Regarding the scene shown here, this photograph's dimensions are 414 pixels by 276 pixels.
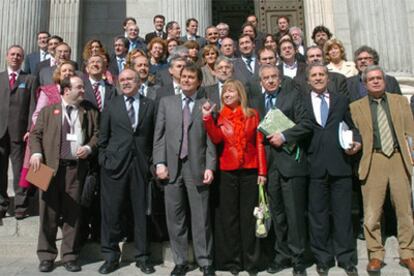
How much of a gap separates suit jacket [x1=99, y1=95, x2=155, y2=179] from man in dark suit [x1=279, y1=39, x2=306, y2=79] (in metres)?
2.17

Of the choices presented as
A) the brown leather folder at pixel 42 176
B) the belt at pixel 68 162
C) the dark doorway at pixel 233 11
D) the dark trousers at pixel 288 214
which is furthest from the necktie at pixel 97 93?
the dark doorway at pixel 233 11

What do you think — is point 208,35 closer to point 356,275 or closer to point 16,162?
point 16,162

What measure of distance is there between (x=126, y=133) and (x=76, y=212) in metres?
1.09

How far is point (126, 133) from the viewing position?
4910 mm

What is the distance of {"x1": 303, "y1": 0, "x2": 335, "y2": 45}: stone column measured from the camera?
1119 cm

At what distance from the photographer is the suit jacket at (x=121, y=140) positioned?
4.84 meters

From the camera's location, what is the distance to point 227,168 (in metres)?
4.68

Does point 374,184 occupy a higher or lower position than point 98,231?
higher

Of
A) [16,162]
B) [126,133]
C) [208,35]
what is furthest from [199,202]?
[208,35]

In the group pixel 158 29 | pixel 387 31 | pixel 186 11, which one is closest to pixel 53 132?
pixel 158 29

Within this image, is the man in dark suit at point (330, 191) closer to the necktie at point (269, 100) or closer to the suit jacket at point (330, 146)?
the suit jacket at point (330, 146)

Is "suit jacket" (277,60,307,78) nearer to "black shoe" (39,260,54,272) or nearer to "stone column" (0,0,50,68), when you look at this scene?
"black shoe" (39,260,54,272)

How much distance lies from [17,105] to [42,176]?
1.95 meters

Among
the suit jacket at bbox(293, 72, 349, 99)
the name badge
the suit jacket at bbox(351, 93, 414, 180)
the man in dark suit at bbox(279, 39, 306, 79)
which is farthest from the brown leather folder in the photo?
the suit jacket at bbox(351, 93, 414, 180)
